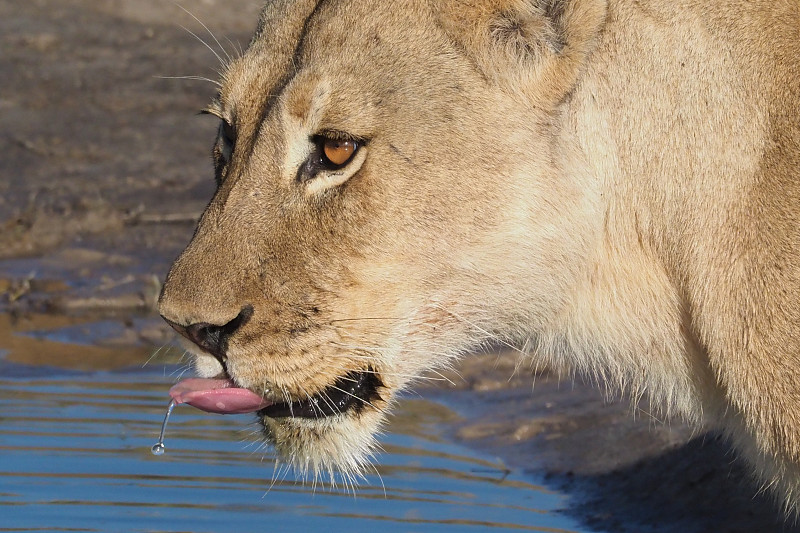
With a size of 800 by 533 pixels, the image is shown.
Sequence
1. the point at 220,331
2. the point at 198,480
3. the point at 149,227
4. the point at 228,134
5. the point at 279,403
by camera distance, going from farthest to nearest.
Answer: the point at 149,227 → the point at 198,480 → the point at 228,134 → the point at 279,403 → the point at 220,331

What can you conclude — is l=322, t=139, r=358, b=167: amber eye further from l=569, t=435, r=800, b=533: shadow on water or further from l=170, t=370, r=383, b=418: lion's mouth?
l=569, t=435, r=800, b=533: shadow on water

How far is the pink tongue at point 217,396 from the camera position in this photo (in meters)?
3.86

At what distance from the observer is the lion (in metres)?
3.88

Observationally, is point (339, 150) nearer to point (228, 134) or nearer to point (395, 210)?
point (395, 210)

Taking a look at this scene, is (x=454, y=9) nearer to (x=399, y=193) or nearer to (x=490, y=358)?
(x=399, y=193)

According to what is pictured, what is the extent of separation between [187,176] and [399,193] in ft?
20.7

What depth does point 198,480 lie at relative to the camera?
5.79 meters

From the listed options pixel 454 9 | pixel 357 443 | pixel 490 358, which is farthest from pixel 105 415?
pixel 454 9

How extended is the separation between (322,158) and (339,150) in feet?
0.20

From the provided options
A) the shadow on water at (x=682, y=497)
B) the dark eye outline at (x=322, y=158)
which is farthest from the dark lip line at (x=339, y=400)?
the shadow on water at (x=682, y=497)

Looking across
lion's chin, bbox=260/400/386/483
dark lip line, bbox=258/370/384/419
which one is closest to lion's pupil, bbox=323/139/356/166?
dark lip line, bbox=258/370/384/419

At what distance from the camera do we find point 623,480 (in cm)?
612

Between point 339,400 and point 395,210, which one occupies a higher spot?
point 395,210

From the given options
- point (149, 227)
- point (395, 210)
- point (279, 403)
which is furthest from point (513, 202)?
point (149, 227)
